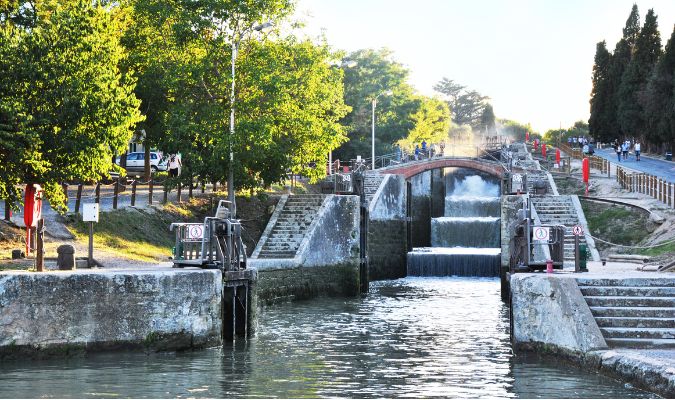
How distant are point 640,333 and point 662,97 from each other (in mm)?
64914

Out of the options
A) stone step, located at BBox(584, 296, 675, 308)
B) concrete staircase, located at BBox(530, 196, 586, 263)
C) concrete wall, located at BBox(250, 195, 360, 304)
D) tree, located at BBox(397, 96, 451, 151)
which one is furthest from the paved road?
stone step, located at BBox(584, 296, 675, 308)

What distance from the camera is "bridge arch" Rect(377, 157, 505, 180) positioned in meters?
70.8

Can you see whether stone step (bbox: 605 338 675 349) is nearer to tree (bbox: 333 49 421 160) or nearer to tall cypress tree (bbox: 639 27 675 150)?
tall cypress tree (bbox: 639 27 675 150)

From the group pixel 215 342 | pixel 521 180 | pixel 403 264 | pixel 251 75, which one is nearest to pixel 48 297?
pixel 215 342

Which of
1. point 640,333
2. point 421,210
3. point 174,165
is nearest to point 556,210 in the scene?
point 174,165

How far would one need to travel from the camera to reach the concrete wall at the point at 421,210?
68.3 metres

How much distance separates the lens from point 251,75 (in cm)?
4478

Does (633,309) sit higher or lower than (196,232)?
lower

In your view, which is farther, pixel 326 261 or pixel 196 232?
pixel 326 261

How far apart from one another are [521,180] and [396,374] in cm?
2795

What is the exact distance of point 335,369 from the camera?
2364 cm

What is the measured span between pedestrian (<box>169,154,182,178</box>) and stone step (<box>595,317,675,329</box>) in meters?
25.9

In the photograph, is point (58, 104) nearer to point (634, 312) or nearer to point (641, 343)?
point (634, 312)

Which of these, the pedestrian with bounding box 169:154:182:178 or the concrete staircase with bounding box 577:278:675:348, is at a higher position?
the pedestrian with bounding box 169:154:182:178
